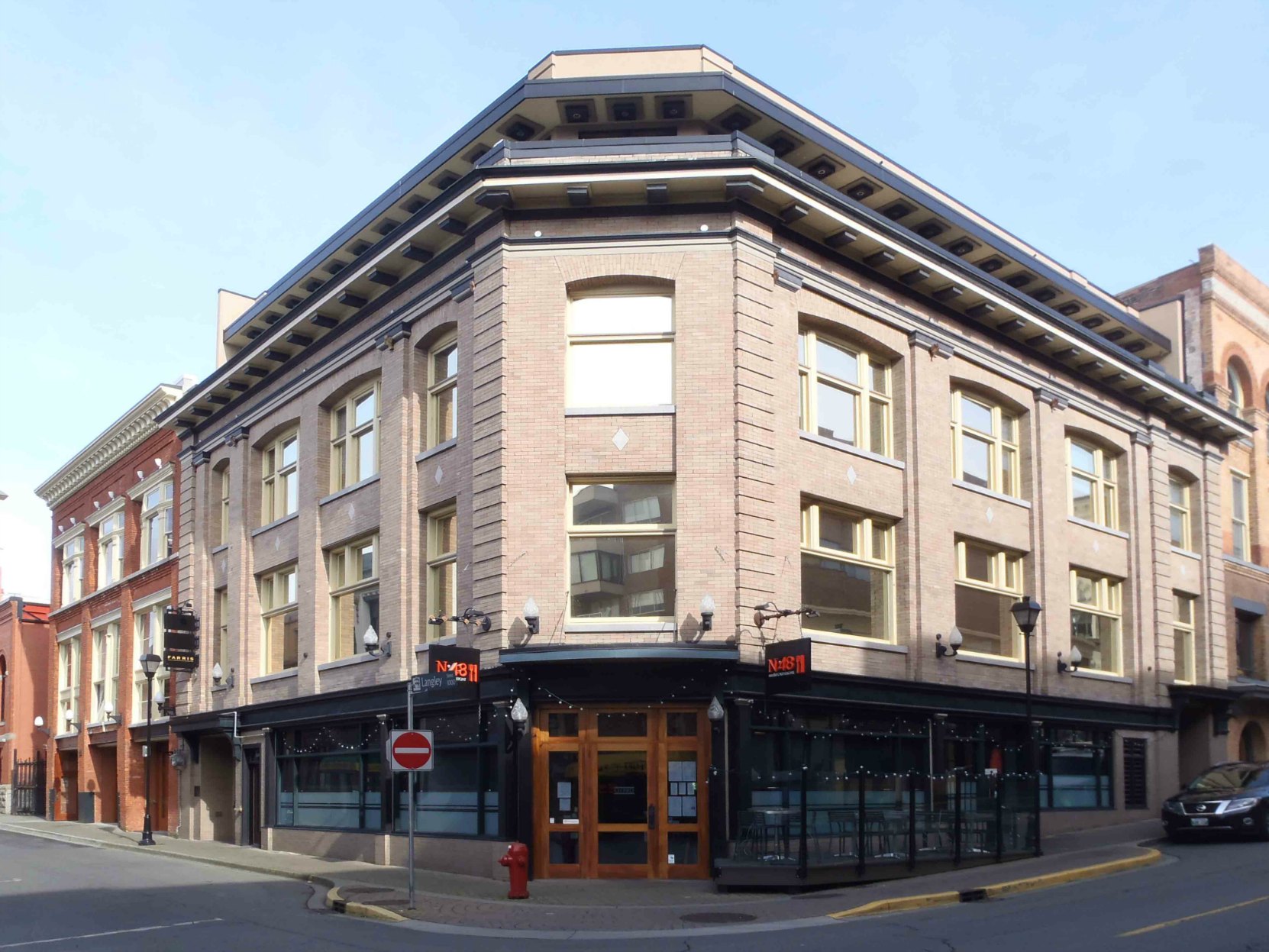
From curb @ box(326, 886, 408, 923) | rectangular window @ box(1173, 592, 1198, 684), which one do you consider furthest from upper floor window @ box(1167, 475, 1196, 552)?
curb @ box(326, 886, 408, 923)

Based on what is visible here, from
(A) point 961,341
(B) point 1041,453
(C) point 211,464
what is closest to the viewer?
(A) point 961,341

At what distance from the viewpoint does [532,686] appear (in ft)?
67.9

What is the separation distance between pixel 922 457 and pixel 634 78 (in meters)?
8.94

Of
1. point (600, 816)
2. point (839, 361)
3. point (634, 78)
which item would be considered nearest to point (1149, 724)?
point (839, 361)

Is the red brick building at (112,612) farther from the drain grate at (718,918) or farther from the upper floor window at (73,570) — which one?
the drain grate at (718,918)

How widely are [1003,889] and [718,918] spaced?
14.6 feet

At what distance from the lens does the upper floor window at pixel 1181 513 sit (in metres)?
34.1

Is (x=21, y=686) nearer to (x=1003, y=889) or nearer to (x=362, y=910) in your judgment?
(x=362, y=910)

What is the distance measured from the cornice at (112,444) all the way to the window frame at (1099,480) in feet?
78.1

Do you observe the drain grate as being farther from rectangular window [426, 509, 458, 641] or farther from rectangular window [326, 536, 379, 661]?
rectangular window [326, 536, 379, 661]

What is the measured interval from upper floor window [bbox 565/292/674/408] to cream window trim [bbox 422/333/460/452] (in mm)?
3034

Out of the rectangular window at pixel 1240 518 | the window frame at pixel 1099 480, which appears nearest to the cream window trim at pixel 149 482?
the window frame at pixel 1099 480

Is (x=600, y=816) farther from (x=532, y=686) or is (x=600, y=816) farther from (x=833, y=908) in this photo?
(x=833, y=908)

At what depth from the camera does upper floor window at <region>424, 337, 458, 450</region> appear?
2447cm
